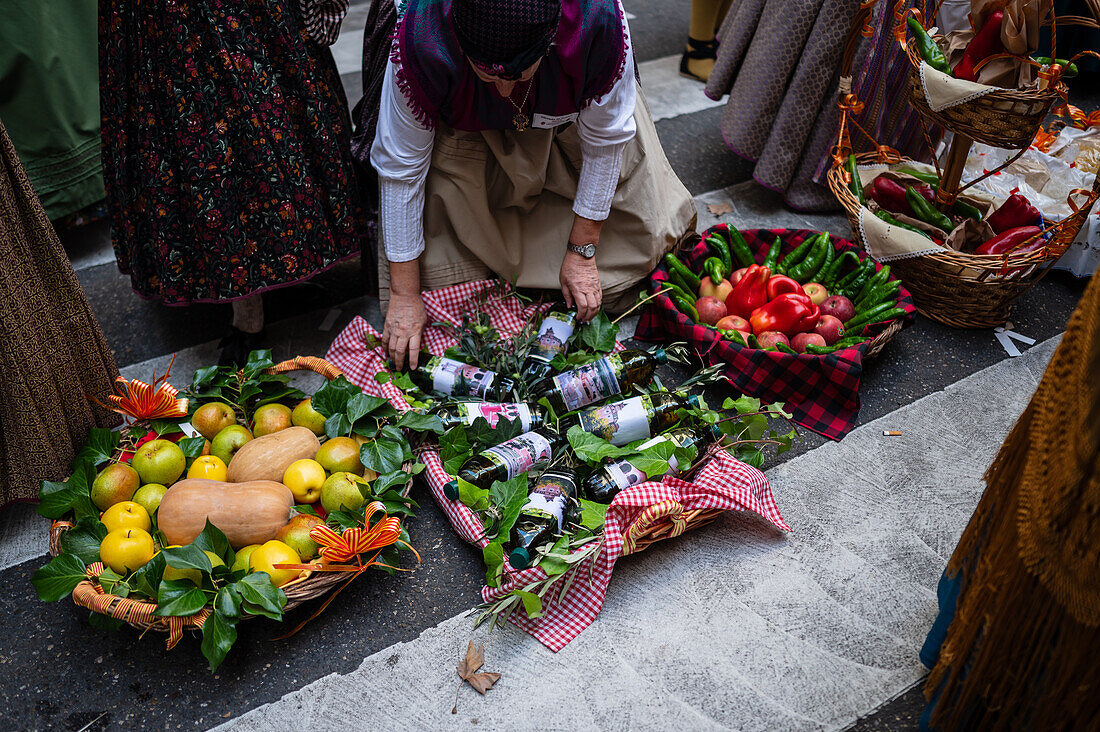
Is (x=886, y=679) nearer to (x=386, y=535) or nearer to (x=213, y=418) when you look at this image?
(x=386, y=535)

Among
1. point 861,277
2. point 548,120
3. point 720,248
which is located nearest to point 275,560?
point 548,120

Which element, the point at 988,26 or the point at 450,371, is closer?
the point at 450,371

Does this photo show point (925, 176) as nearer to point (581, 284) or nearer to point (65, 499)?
point (581, 284)

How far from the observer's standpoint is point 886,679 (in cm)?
157

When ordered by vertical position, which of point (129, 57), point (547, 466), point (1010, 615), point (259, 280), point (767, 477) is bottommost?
point (767, 477)

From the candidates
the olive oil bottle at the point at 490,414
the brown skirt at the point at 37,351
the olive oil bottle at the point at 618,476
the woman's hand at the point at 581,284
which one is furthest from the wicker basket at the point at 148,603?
the woman's hand at the point at 581,284

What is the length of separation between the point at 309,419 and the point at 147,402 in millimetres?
378

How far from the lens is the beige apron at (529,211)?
2.18 meters

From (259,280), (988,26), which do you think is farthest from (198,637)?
(988,26)

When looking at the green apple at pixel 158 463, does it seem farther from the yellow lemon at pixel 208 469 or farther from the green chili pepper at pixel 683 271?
the green chili pepper at pixel 683 271

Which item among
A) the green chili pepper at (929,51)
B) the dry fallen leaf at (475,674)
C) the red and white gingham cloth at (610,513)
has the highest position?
the green chili pepper at (929,51)

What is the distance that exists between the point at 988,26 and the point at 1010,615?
182 cm

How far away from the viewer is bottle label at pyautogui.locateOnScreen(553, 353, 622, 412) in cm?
199

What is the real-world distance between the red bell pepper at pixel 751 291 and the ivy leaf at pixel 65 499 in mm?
1764
